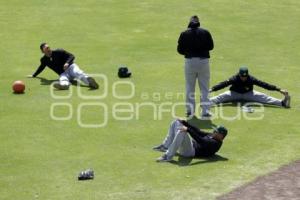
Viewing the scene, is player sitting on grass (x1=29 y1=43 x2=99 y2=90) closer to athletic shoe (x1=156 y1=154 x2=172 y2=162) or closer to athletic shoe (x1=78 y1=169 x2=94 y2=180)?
athletic shoe (x1=156 y1=154 x2=172 y2=162)

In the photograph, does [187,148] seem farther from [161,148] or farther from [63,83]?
[63,83]

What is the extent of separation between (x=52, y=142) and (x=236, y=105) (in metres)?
6.43

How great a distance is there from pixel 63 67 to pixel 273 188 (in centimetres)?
1215

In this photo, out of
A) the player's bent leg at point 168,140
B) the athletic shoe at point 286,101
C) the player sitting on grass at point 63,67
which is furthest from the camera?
the player sitting on grass at point 63,67

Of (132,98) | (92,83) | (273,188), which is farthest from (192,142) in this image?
(92,83)

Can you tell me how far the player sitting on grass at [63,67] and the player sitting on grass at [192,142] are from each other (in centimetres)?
805

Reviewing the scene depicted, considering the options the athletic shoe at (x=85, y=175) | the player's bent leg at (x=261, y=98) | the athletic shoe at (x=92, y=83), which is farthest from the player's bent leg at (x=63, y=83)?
the athletic shoe at (x=85, y=175)

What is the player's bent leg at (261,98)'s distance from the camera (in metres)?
22.1

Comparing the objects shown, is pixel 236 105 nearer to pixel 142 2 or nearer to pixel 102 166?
pixel 102 166

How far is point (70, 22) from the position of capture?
3503 cm

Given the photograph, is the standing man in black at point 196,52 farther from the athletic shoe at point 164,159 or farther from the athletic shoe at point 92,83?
the athletic shoe at point 92,83

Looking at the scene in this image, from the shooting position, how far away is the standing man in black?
65.8 feet

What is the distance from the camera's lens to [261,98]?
2220 cm

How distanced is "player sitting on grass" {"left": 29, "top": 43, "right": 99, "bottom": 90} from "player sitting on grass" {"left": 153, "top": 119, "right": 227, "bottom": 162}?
26.4 ft
